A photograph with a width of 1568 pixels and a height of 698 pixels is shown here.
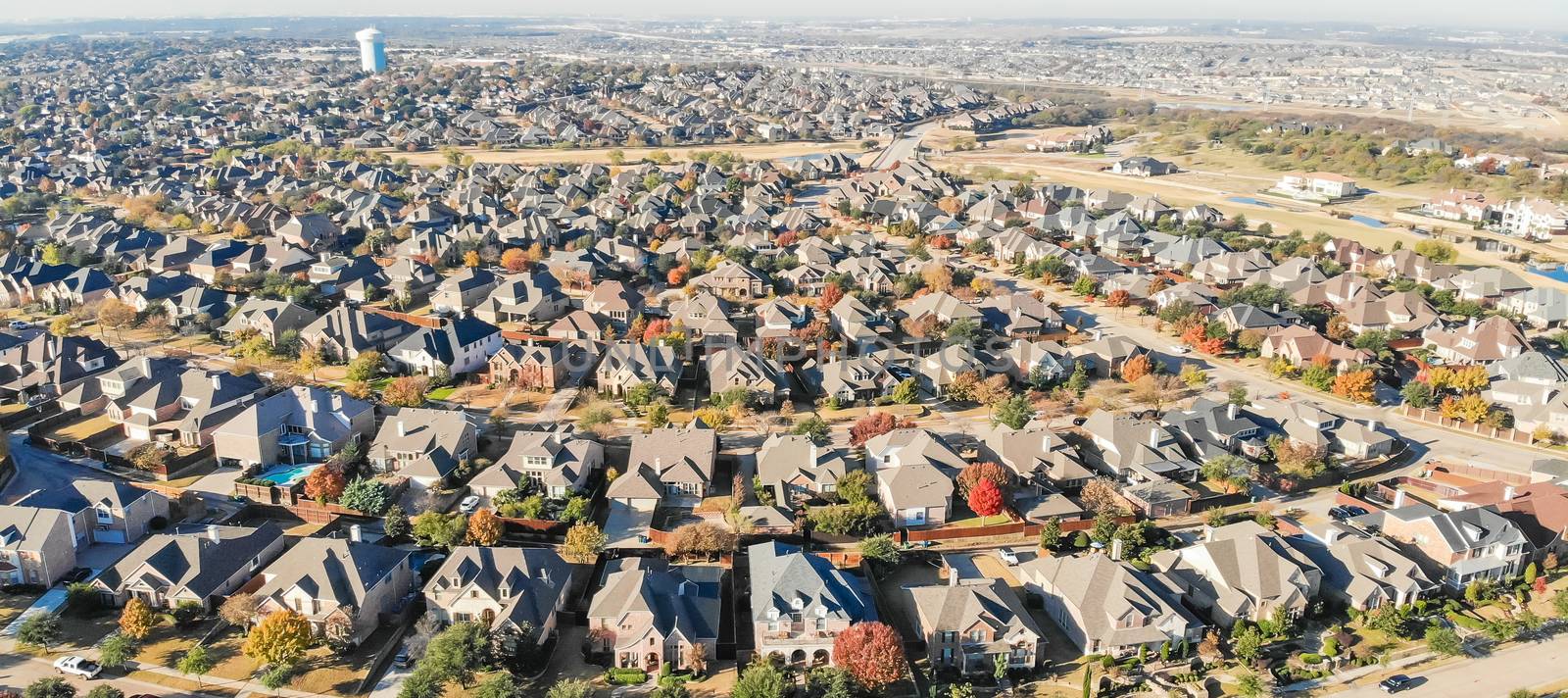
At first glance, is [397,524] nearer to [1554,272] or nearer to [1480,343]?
[1480,343]

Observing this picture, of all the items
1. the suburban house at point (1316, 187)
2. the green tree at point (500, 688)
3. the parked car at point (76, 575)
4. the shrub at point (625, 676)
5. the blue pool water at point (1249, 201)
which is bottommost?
the shrub at point (625, 676)

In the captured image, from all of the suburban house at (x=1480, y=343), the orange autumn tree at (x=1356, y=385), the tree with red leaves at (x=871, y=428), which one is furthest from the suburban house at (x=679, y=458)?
the suburban house at (x=1480, y=343)

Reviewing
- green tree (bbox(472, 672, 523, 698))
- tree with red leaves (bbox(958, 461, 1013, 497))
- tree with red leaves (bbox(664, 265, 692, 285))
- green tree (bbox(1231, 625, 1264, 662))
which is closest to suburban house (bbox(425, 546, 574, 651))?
green tree (bbox(472, 672, 523, 698))

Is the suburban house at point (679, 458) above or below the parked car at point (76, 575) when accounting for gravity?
above

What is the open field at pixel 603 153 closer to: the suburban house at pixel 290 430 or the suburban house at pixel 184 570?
the suburban house at pixel 290 430

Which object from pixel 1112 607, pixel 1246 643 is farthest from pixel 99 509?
pixel 1246 643

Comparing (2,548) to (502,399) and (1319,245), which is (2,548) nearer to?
(502,399)

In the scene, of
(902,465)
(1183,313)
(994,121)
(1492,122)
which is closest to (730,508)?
(902,465)
